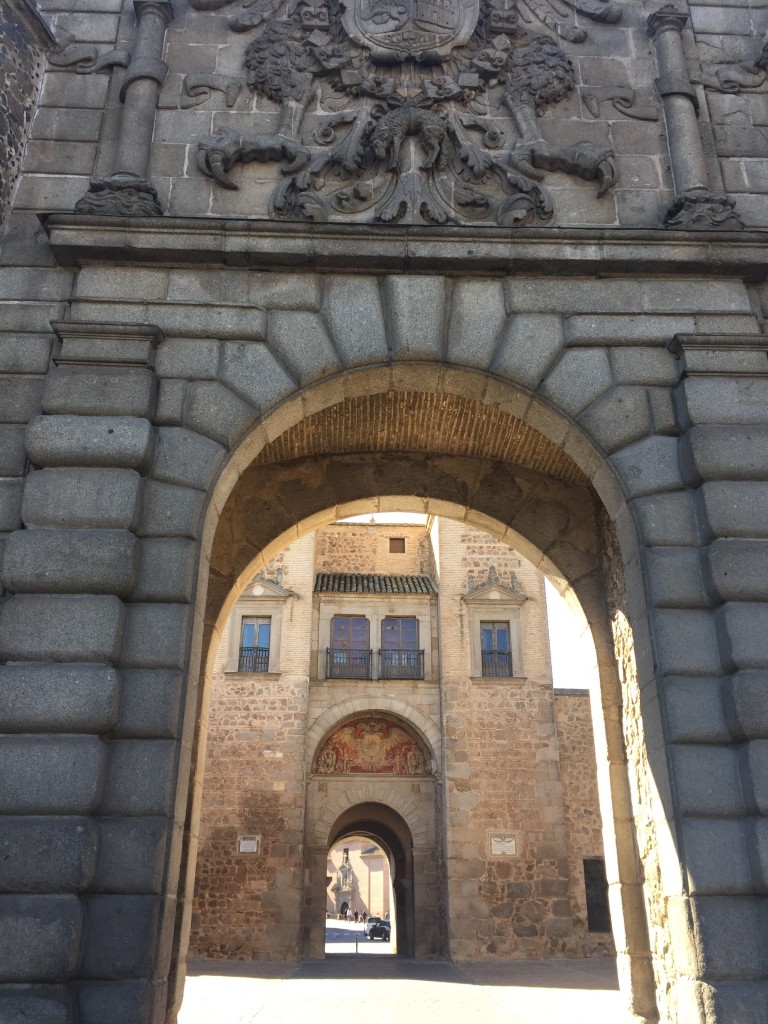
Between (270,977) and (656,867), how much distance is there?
965cm

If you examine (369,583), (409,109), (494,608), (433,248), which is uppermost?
(369,583)

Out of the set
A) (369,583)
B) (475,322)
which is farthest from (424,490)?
(369,583)

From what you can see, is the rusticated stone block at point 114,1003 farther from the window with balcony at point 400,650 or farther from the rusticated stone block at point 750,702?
the window with balcony at point 400,650

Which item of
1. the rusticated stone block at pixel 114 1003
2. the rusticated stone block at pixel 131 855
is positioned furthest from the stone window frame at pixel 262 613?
the rusticated stone block at pixel 114 1003

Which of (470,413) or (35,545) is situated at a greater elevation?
(470,413)

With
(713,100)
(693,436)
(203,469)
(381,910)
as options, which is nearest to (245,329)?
(203,469)

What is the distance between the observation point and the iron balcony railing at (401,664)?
771 inches

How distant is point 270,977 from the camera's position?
43.5 feet

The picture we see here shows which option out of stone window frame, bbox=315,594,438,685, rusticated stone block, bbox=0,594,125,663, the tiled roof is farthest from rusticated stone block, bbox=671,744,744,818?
the tiled roof

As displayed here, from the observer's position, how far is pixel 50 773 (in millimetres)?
4215

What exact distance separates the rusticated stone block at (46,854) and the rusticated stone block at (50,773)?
2.6 inches

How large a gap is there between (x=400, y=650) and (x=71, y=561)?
51.4ft

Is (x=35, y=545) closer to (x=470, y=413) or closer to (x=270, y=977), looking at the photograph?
(x=470, y=413)

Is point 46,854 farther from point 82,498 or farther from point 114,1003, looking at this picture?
point 82,498
